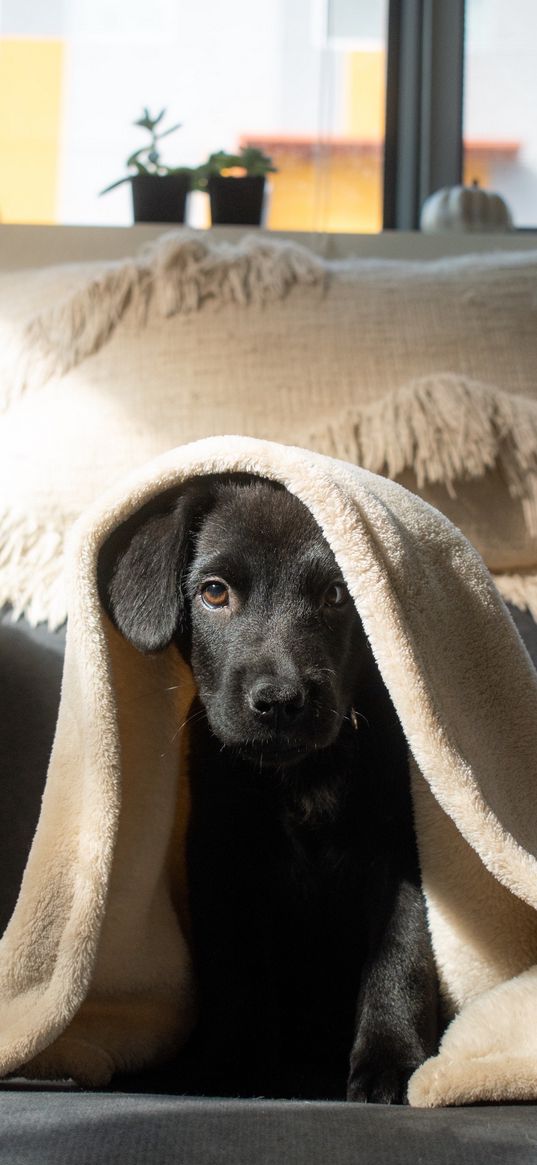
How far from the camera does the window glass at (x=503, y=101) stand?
2.81m

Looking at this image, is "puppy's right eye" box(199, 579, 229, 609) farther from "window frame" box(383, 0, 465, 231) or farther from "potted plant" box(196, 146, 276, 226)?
"window frame" box(383, 0, 465, 231)

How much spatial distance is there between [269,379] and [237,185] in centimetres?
93

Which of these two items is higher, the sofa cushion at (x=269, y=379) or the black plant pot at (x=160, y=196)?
the black plant pot at (x=160, y=196)

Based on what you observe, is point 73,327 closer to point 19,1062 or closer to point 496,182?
point 19,1062

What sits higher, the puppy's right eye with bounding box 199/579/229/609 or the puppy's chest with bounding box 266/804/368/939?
the puppy's right eye with bounding box 199/579/229/609

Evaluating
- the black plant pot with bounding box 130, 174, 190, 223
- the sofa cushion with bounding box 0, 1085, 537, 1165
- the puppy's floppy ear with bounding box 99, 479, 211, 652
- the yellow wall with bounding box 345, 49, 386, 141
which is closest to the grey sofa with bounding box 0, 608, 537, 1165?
the sofa cushion with bounding box 0, 1085, 537, 1165

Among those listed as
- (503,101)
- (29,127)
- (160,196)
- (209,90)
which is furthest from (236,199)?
(503,101)

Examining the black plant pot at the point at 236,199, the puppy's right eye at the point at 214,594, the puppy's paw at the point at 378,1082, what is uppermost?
the black plant pot at the point at 236,199

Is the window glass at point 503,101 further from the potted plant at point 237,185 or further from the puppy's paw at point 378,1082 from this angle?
the puppy's paw at point 378,1082

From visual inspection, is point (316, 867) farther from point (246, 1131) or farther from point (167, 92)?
point (167, 92)

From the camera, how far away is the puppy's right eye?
128 centimetres

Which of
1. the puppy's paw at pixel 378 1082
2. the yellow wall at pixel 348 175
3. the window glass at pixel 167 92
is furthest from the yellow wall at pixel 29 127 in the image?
the puppy's paw at pixel 378 1082

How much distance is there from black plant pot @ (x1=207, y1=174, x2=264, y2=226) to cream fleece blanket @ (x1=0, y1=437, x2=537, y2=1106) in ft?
4.66

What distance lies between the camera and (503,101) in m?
2.84
